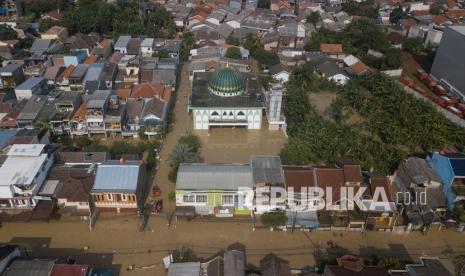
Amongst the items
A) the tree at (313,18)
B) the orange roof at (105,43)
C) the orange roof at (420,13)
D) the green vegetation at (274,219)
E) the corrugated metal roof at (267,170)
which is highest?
the tree at (313,18)

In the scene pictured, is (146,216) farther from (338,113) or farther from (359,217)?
(338,113)

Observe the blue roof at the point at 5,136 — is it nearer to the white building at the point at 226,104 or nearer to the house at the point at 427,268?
the white building at the point at 226,104

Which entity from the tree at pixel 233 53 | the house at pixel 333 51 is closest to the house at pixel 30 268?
the tree at pixel 233 53

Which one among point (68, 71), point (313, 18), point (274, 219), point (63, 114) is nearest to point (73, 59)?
point (68, 71)

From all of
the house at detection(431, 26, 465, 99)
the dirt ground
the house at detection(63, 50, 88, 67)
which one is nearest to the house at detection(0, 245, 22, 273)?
the dirt ground

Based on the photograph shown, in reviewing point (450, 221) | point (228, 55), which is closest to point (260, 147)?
point (450, 221)

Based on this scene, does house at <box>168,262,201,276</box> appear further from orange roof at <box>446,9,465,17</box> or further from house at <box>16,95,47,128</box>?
orange roof at <box>446,9,465,17</box>
